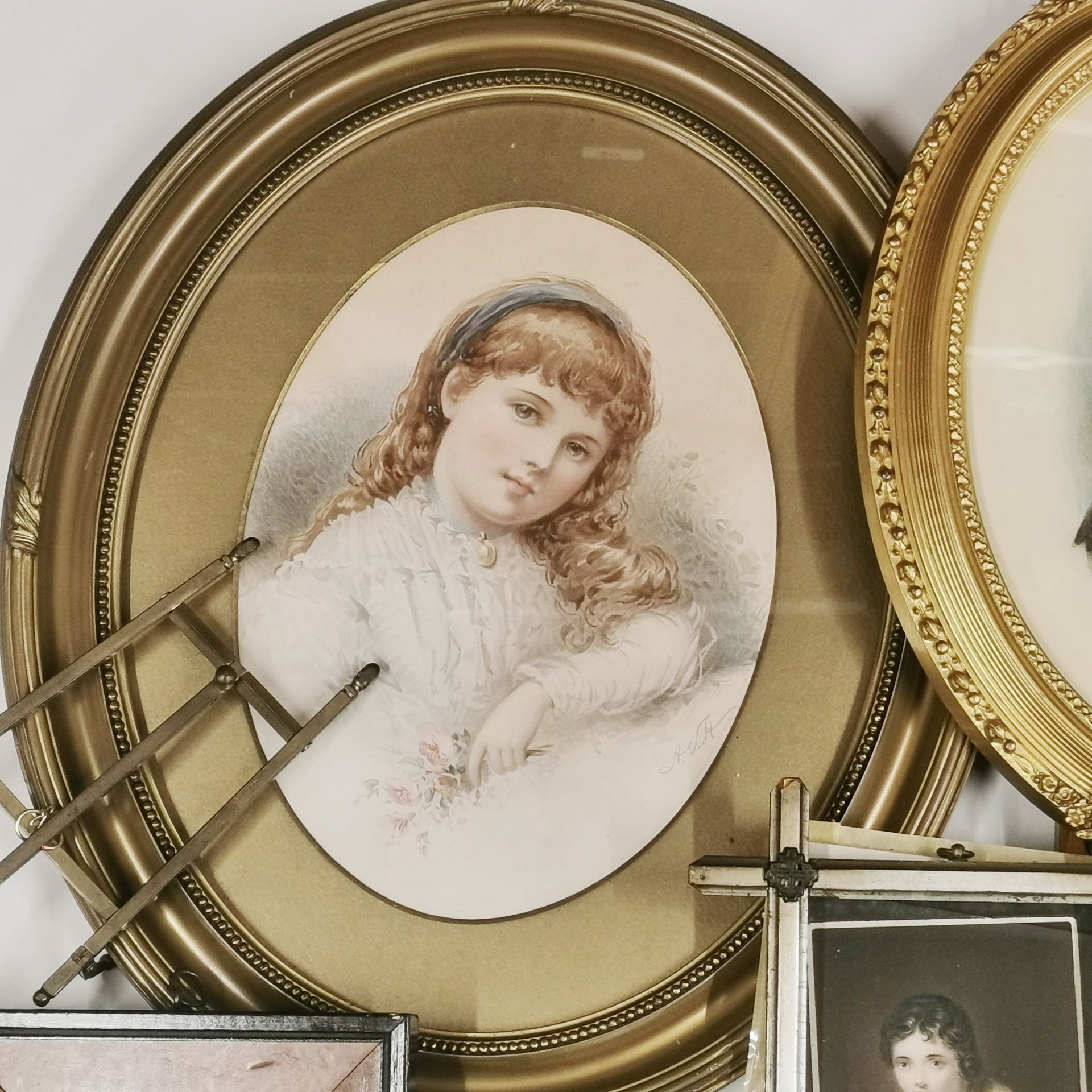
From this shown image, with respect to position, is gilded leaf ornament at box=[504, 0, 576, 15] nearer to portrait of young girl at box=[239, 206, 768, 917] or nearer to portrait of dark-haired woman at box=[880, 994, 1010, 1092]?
portrait of young girl at box=[239, 206, 768, 917]

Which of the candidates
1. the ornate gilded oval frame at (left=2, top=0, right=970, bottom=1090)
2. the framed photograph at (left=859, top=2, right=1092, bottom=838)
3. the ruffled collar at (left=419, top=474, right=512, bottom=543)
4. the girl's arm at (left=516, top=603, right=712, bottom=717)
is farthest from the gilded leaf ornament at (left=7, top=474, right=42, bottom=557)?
the framed photograph at (left=859, top=2, right=1092, bottom=838)

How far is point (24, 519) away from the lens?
815mm

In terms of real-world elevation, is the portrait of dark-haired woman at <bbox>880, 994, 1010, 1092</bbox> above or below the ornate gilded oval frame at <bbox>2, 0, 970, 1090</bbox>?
below

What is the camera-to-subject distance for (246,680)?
→ 78 centimetres

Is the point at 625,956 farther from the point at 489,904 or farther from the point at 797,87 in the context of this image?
→ the point at 797,87

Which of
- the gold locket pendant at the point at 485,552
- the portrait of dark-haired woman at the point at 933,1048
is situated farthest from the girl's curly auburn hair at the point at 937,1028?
the gold locket pendant at the point at 485,552

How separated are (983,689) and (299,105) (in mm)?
667

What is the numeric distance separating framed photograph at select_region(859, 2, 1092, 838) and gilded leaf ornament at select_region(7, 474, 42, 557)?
0.62 meters

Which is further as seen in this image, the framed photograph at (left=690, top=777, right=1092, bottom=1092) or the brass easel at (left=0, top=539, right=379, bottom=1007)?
the brass easel at (left=0, top=539, right=379, bottom=1007)

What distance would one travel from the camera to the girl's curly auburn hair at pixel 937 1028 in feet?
2.01

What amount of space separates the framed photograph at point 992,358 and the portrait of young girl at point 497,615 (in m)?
0.13

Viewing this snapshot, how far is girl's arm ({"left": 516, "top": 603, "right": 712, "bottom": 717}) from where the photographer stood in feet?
2.46

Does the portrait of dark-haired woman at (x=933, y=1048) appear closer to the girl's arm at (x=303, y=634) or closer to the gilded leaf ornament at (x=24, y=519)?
the girl's arm at (x=303, y=634)
